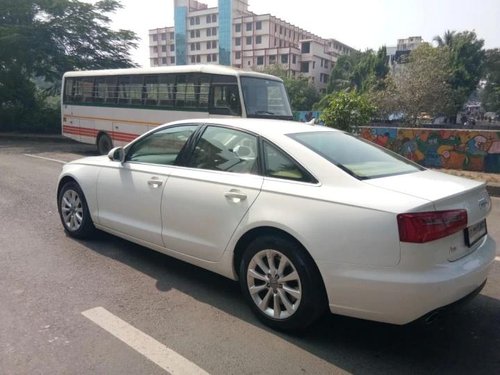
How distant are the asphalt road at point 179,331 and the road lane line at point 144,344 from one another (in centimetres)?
1

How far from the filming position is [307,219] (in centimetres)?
296

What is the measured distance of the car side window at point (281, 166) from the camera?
320 centimetres

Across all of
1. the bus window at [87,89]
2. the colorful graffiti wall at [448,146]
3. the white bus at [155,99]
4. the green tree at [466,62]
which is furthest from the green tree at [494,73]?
the bus window at [87,89]

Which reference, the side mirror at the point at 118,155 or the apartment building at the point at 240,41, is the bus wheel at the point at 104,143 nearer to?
the side mirror at the point at 118,155

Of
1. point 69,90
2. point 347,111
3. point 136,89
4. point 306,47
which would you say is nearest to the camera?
point 347,111

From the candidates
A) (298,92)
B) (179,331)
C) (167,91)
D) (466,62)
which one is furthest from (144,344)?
(298,92)

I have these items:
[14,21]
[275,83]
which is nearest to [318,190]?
[275,83]

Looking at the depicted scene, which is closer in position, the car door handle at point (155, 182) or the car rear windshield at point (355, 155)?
the car rear windshield at point (355, 155)

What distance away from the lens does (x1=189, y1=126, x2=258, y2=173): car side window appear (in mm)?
3568

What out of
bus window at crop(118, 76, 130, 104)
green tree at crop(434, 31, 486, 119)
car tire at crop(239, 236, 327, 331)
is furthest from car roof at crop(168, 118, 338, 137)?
green tree at crop(434, 31, 486, 119)

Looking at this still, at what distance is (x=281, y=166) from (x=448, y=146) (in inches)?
380

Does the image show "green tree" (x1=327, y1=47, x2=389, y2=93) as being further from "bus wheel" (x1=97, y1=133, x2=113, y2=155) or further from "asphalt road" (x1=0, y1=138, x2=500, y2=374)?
"asphalt road" (x1=0, y1=138, x2=500, y2=374)

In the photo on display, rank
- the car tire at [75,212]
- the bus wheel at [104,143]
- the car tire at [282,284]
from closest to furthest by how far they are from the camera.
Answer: the car tire at [282,284]
the car tire at [75,212]
the bus wheel at [104,143]

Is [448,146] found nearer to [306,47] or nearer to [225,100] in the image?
[225,100]
